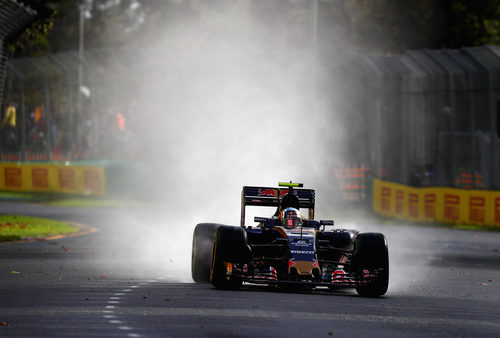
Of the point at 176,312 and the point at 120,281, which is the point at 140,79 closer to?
the point at 120,281

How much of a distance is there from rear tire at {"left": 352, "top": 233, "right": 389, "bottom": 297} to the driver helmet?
1.12 metres

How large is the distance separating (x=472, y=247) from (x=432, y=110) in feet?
25.5

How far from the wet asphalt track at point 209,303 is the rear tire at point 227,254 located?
214 millimetres

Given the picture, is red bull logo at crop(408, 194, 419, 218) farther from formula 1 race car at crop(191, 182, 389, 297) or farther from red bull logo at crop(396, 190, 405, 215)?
formula 1 race car at crop(191, 182, 389, 297)

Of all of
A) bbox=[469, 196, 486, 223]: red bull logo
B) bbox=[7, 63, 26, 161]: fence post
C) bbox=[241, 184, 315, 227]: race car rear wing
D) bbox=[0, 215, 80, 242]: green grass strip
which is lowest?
bbox=[0, 215, 80, 242]: green grass strip

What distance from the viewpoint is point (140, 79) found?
45031mm

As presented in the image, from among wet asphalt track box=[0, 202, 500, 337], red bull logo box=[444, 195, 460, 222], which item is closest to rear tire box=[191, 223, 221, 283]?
wet asphalt track box=[0, 202, 500, 337]

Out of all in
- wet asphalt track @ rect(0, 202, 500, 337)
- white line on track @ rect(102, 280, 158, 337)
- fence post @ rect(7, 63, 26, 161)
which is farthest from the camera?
fence post @ rect(7, 63, 26, 161)

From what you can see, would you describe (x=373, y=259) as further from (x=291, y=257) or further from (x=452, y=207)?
(x=452, y=207)

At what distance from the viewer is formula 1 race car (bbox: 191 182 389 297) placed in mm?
12680

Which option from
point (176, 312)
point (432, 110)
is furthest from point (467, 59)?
point (176, 312)

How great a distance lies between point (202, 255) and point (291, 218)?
4.04 ft

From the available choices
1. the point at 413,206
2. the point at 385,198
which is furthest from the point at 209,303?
the point at 385,198

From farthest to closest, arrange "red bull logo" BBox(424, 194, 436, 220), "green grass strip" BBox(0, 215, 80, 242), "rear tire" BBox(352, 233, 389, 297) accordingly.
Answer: "red bull logo" BBox(424, 194, 436, 220) < "green grass strip" BBox(0, 215, 80, 242) < "rear tire" BBox(352, 233, 389, 297)
